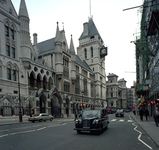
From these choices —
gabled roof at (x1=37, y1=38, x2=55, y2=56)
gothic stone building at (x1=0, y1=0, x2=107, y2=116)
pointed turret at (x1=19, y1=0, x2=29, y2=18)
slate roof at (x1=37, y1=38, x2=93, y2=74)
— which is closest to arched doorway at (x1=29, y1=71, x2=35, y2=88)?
gothic stone building at (x1=0, y1=0, x2=107, y2=116)

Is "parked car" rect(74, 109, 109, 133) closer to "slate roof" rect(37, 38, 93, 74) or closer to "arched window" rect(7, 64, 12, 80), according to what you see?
"arched window" rect(7, 64, 12, 80)

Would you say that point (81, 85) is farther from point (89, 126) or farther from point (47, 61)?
point (89, 126)

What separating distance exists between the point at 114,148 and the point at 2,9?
139 feet

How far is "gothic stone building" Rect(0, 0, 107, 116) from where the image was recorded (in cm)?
5041

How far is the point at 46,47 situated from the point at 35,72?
20.4m

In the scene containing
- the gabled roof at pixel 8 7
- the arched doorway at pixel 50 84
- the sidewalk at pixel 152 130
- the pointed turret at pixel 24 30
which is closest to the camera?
the sidewalk at pixel 152 130

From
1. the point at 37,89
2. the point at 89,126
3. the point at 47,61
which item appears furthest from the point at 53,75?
the point at 89,126

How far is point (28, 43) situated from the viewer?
57.1 meters

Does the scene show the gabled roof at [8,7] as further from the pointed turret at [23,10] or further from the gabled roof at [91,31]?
the gabled roof at [91,31]

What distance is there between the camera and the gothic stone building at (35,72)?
165ft

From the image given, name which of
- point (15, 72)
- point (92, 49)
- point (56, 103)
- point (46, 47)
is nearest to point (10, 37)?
point (15, 72)

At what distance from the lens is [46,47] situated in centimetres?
8031

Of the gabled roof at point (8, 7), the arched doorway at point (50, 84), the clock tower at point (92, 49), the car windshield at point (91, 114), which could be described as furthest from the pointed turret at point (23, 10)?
the clock tower at point (92, 49)

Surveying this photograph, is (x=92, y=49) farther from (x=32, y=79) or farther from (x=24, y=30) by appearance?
(x=24, y=30)
